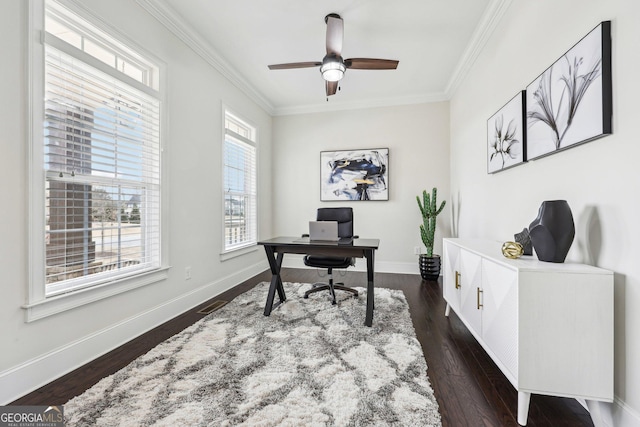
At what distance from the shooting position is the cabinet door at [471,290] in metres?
1.79

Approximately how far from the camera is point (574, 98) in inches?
57.4

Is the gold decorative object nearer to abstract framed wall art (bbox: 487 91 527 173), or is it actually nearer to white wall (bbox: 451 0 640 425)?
white wall (bbox: 451 0 640 425)

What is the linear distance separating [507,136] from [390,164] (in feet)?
7.30

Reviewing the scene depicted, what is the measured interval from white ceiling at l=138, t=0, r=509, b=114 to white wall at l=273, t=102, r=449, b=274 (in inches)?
21.3

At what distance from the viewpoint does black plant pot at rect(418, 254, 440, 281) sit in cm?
387

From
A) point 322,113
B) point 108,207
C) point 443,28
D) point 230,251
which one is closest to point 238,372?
point 108,207

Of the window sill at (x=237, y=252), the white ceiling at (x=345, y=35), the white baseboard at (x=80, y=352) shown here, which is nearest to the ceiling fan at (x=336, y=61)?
the white ceiling at (x=345, y=35)

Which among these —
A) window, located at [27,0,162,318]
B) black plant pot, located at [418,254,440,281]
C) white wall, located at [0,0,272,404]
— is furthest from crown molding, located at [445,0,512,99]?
window, located at [27,0,162,318]

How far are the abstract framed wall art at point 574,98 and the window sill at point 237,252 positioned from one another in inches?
125

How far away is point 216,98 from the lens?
325cm

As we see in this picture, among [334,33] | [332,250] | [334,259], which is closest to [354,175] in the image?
[334,259]

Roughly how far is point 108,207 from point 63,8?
128cm

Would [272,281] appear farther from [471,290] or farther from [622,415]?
[622,415]

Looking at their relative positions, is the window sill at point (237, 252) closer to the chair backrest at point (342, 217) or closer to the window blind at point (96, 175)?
the window blind at point (96, 175)
